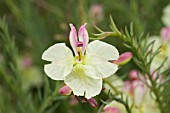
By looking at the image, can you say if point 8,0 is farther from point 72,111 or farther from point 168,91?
point 168,91

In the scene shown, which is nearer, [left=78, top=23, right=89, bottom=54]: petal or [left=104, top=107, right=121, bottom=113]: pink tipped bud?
[left=78, top=23, right=89, bottom=54]: petal

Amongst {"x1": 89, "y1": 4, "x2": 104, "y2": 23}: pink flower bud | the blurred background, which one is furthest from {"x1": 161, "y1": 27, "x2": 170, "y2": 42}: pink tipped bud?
{"x1": 89, "y1": 4, "x2": 104, "y2": 23}: pink flower bud

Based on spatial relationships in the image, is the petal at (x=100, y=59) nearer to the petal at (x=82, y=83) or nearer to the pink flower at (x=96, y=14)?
the petal at (x=82, y=83)

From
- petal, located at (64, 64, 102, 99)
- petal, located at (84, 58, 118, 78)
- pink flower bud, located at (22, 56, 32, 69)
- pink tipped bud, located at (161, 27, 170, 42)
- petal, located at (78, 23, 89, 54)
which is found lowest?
pink flower bud, located at (22, 56, 32, 69)

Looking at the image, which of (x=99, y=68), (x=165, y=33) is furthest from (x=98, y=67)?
(x=165, y=33)

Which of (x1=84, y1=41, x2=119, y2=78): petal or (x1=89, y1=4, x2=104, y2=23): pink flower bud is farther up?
(x1=89, y1=4, x2=104, y2=23): pink flower bud

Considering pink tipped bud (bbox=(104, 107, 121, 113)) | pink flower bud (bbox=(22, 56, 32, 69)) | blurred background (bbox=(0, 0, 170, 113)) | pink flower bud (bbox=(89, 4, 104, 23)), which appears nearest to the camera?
pink tipped bud (bbox=(104, 107, 121, 113))

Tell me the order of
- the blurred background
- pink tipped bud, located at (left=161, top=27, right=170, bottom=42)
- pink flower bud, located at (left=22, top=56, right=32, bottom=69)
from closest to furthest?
pink tipped bud, located at (left=161, top=27, right=170, bottom=42), the blurred background, pink flower bud, located at (left=22, top=56, right=32, bottom=69)

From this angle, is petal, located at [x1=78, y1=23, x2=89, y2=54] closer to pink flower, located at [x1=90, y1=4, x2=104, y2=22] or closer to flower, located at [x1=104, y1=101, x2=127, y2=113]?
flower, located at [x1=104, y1=101, x2=127, y2=113]

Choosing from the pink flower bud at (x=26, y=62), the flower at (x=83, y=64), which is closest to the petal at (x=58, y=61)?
the flower at (x=83, y=64)

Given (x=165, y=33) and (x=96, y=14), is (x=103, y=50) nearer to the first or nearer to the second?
(x=165, y=33)
